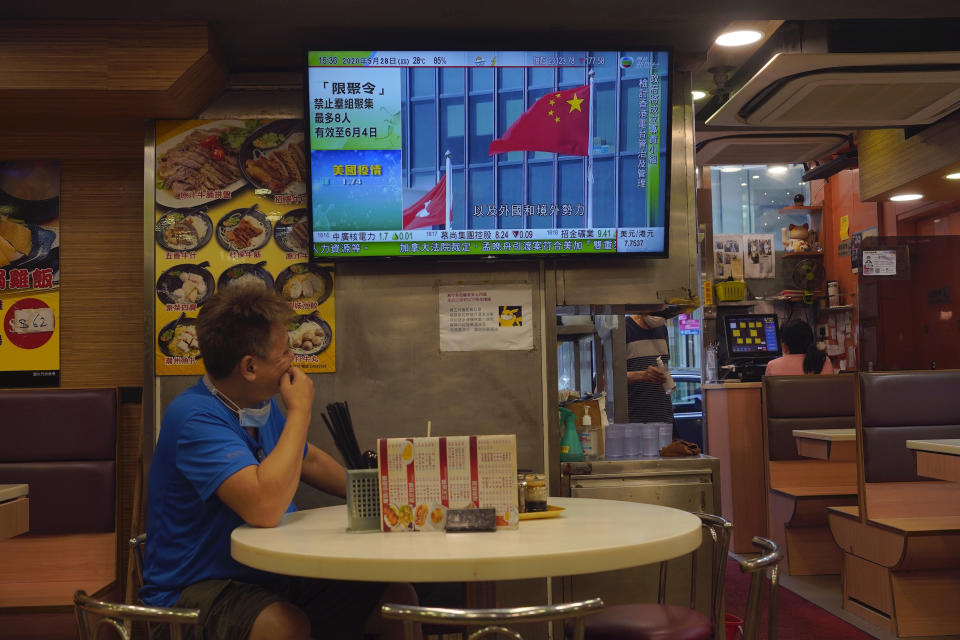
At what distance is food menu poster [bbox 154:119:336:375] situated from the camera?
386cm

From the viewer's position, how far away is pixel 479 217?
148 inches

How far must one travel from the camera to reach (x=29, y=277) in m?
4.10

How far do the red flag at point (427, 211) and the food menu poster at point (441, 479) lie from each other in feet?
5.65

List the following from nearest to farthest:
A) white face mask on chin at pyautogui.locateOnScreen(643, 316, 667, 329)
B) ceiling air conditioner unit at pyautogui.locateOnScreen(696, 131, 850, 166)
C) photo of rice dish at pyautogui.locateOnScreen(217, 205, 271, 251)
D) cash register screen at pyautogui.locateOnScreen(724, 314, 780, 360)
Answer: photo of rice dish at pyautogui.locateOnScreen(217, 205, 271, 251) < ceiling air conditioner unit at pyautogui.locateOnScreen(696, 131, 850, 166) < white face mask on chin at pyautogui.locateOnScreen(643, 316, 667, 329) < cash register screen at pyautogui.locateOnScreen(724, 314, 780, 360)

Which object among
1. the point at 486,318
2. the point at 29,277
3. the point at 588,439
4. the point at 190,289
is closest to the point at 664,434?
→ the point at 588,439

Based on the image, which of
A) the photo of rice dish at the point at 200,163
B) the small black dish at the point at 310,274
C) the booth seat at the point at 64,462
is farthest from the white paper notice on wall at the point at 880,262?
the booth seat at the point at 64,462

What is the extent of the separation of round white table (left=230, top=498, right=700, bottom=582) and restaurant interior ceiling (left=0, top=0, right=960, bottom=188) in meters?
2.17

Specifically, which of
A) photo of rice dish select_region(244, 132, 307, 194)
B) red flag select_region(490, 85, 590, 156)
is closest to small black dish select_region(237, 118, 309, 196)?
photo of rice dish select_region(244, 132, 307, 194)

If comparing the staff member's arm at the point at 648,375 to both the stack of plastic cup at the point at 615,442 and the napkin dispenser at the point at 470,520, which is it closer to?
the stack of plastic cup at the point at 615,442

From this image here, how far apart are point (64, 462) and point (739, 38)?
375 cm

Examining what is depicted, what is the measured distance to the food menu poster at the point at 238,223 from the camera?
386cm

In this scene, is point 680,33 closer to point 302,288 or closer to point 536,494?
point 302,288

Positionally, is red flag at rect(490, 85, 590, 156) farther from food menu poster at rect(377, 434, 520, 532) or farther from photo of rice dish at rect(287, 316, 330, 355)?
food menu poster at rect(377, 434, 520, 532)

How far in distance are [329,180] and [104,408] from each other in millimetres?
1381
